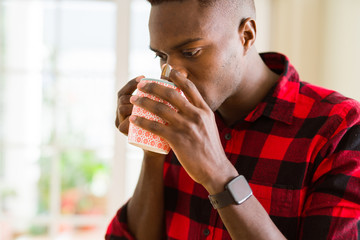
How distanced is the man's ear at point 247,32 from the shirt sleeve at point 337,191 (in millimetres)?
310

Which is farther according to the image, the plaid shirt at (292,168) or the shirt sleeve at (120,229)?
the shirt sleeve at (120,229)

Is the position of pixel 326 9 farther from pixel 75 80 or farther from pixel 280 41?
pixel 75 80

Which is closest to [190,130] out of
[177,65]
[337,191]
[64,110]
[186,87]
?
[186,87]

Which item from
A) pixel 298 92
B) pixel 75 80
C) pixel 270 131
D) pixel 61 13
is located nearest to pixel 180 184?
pixel 270 131

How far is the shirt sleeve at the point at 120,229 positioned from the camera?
112 centimetres

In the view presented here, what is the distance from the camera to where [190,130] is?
2.49ft

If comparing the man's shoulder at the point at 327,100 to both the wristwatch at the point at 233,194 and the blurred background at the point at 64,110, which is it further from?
the blurred background at the point at 64,110

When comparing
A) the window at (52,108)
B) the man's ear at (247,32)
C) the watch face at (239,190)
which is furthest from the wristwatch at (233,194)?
the window at (52,108)

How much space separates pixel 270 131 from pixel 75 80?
1.89m

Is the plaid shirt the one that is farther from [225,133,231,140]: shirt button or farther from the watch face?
the watch face

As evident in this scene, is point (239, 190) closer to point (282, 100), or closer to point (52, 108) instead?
point (282, 100)

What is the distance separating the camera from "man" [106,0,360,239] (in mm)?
775

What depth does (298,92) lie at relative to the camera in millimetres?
1036

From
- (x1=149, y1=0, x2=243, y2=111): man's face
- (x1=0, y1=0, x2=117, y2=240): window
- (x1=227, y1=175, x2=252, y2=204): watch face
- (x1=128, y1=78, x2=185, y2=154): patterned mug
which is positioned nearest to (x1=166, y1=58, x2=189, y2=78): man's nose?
(x1=149, y1=0, x2=243, y2=111): man's face
